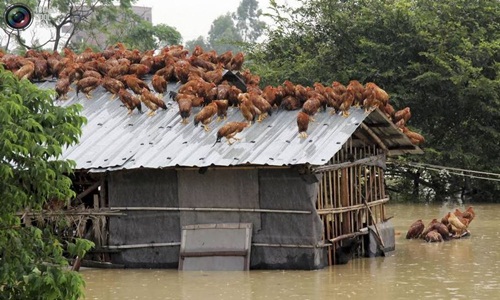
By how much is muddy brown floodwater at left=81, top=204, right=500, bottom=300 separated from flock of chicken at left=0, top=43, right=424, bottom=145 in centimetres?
204

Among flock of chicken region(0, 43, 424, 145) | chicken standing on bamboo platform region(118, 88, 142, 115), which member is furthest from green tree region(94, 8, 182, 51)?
chicken standing on bamboo platform region(118, 88, 142, 115)

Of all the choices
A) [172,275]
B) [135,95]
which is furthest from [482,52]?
[172,275]

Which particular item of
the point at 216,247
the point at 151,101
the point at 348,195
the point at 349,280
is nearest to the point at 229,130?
the point at 216,247

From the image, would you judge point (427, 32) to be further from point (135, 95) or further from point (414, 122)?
point (135, 95)

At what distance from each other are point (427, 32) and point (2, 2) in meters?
14.9

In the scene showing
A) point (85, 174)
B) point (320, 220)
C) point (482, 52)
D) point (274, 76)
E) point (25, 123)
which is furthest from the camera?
point (274, 76)

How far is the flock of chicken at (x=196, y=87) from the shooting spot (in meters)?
17.0

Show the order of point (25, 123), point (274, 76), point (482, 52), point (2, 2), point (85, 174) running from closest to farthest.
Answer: point (25, 123) → point (85, 174) → point (482, 52) → point (274, 76) → point (2, 2)

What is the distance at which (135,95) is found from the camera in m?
18.7

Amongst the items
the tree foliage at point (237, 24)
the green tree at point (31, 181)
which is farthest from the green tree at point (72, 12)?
the tree foliage at point (237, 24)

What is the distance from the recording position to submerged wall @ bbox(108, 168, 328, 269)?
16234 millimetres

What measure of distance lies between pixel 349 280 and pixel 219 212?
2.32 metres

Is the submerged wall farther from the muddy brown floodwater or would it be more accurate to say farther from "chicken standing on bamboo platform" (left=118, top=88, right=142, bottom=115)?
"chicken standing on bamboo platform" (left=118, top=88, right=142, bottom=115)

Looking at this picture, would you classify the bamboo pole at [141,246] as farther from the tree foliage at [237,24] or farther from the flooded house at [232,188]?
the tree foliage at [237,24]
